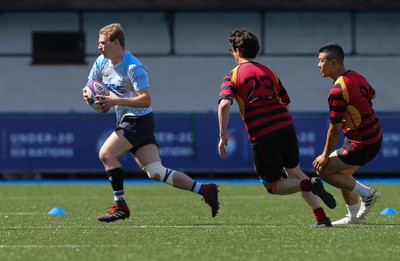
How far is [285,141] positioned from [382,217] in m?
2.27

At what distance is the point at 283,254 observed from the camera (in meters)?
7.85

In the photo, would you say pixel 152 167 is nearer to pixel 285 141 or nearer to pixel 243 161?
pixel 285 141

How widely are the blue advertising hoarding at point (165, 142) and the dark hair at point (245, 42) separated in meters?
12.5

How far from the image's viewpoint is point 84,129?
74.7ft

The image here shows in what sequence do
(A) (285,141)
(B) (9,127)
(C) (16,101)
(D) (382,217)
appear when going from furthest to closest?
(C) (16,101), (B) (9,127), (D) (382,217), (A) (285,141)

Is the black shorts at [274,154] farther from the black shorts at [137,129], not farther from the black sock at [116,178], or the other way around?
the black sock at [116,178]

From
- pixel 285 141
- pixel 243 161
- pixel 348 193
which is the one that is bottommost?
pixel 243 161

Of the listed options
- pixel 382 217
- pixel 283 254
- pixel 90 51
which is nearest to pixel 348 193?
pixel 382 217

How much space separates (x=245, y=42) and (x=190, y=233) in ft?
6.01

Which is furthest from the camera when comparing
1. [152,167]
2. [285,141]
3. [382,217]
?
[382,217]

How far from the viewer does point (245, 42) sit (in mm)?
9938

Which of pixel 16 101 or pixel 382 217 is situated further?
pixel 16 101

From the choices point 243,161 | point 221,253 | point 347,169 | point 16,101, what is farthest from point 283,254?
point 16,101

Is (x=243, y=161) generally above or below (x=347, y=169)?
below
